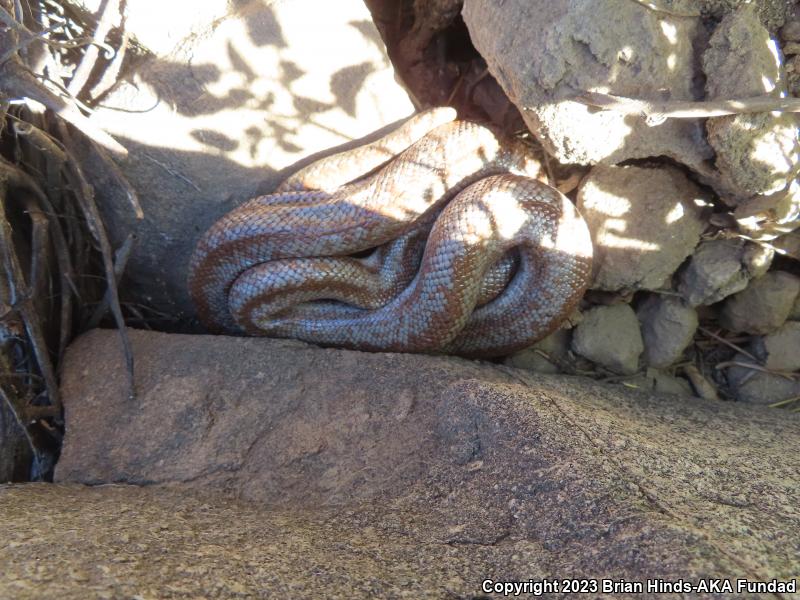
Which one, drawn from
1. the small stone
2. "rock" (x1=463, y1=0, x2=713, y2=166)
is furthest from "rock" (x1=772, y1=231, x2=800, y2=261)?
"rock" (x1=463, y1=0, x2=713, y2=166)

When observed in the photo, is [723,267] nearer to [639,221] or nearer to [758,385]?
[639,221]

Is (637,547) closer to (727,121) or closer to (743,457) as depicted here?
(743,457)

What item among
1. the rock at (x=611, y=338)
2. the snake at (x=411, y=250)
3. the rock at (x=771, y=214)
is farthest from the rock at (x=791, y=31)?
the rock at (x=611, y=338)

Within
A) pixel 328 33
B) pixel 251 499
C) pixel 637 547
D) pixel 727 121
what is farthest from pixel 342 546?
pixel 328 33

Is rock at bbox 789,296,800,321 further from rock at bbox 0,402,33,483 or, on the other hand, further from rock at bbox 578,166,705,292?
rock at bbox 0,402,33,483

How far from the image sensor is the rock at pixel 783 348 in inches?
131

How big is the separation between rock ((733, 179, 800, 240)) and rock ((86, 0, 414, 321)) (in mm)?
1891

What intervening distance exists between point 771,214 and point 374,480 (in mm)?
2264

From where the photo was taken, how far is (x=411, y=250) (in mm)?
3412

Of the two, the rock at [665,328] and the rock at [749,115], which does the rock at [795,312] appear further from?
the rock at [749,115]

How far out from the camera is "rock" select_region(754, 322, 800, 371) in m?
3.33

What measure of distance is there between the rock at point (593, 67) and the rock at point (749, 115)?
0.10 meters

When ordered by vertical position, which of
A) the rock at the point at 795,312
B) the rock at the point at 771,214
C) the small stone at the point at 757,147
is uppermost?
the small stone at the point at 757,147

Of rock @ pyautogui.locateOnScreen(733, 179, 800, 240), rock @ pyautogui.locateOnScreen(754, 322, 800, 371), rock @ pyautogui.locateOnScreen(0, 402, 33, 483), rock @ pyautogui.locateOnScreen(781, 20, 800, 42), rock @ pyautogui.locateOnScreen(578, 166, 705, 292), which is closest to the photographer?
rock @ pyautogui.locateOnScreen(781, 20, 800, 42)
